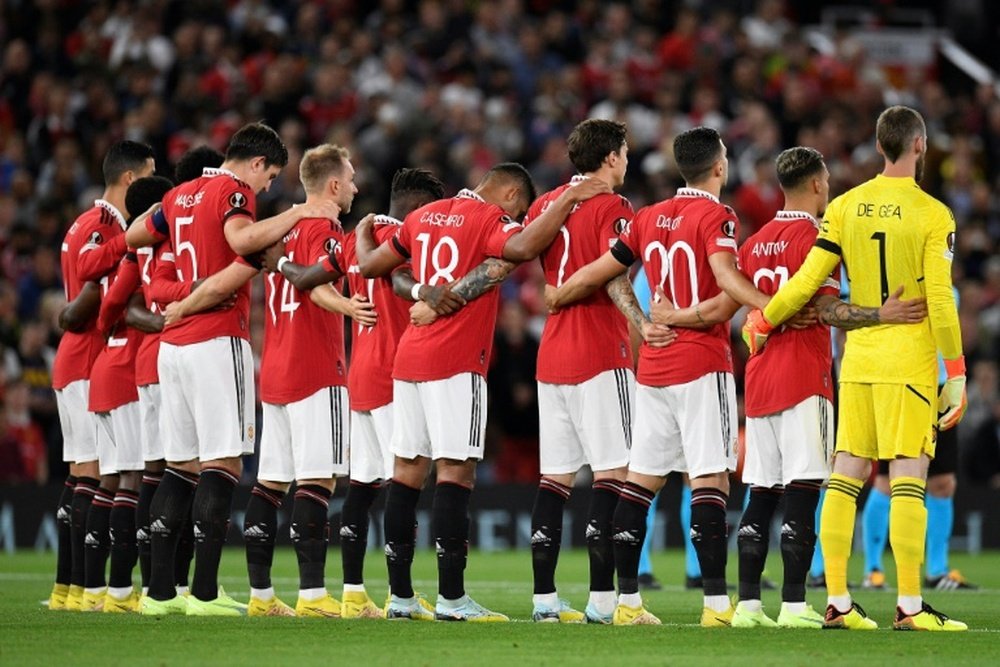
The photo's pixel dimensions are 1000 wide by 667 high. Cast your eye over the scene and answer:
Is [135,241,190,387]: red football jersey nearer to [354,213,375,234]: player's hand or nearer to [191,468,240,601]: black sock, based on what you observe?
[191,468,240,601]: black sock

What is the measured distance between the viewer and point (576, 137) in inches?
426

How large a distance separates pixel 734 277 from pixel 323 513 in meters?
3.14

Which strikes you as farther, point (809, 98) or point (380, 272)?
point (809, 98)

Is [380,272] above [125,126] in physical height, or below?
below

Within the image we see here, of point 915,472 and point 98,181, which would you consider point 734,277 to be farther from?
point 98,181

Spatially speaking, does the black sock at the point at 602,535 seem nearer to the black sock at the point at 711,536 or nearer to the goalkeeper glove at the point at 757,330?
the black sock at the point at 711,536

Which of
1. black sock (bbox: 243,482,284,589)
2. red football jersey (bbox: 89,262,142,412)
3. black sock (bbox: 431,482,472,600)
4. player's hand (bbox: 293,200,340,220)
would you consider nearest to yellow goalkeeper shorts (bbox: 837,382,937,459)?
black sock (bbox: 431,482,472,600)

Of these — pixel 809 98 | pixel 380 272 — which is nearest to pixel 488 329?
pixel 380 272

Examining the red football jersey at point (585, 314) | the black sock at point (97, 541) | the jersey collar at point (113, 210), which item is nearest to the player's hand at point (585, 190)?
the red football jersey at point (585, 314)

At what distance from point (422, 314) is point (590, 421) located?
4.06 ft

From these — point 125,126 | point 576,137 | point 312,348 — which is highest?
point 125,126

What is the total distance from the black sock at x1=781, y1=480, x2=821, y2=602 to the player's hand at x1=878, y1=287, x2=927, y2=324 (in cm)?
111

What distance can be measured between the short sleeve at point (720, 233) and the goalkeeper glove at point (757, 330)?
0.45 meters

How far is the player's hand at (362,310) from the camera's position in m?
11.1
